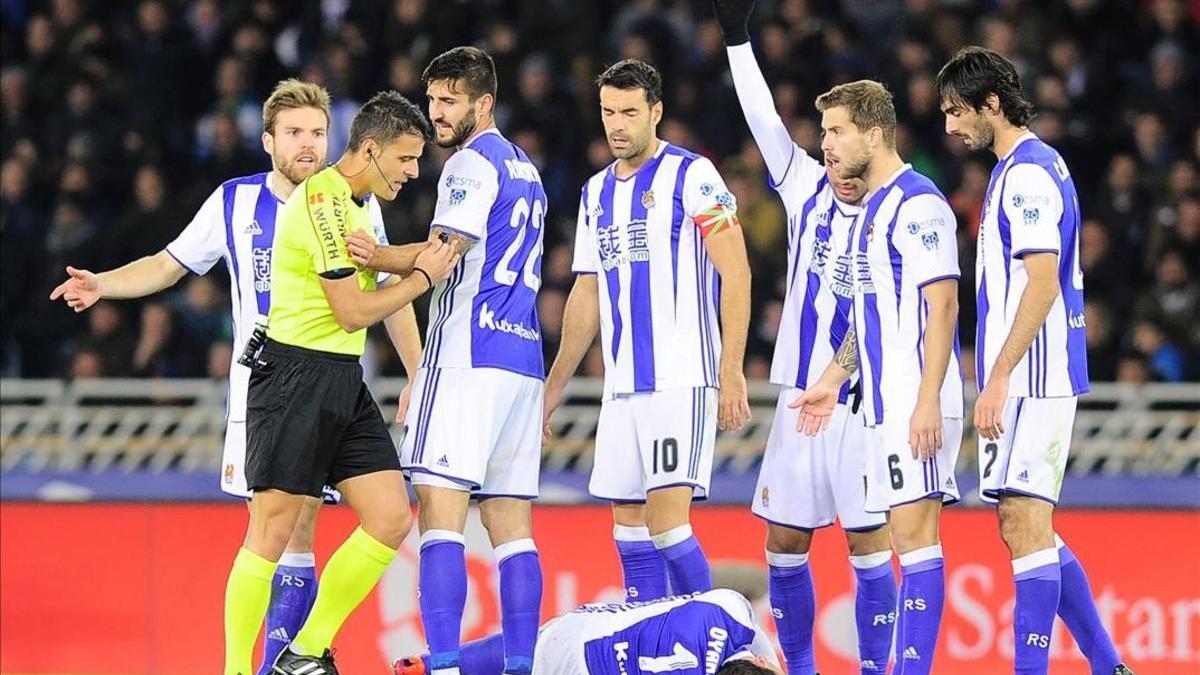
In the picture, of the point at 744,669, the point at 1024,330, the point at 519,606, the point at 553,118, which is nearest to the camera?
the point at 744,669

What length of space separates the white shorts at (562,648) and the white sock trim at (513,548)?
30 centimetres

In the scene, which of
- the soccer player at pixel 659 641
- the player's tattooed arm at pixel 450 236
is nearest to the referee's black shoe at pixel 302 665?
the soccer player at pixel 659 641

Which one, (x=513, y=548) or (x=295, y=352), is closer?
(x=295, y=352)

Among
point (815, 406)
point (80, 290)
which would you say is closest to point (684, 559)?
point (815, 406)

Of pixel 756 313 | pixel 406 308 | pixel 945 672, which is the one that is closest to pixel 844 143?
pixel 406 308

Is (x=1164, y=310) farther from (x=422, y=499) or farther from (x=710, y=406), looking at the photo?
(x=422, y=499)

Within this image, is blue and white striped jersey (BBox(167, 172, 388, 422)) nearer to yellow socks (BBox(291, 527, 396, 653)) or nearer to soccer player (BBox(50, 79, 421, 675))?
soccer player (BBox(50, 79, 421, 675))

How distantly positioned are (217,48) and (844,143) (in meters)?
7.97

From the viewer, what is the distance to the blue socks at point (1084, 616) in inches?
304

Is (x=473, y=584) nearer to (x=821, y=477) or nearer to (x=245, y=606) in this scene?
(x=821, y=477)

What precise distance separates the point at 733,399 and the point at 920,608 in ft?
3.54

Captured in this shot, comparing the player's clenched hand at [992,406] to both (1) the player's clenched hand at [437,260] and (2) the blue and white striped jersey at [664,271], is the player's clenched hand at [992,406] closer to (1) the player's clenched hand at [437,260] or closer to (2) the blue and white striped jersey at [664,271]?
(2) the blue and white striped jersey at [664,271]

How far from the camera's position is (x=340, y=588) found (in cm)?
738

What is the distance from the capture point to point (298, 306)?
7.44 m
